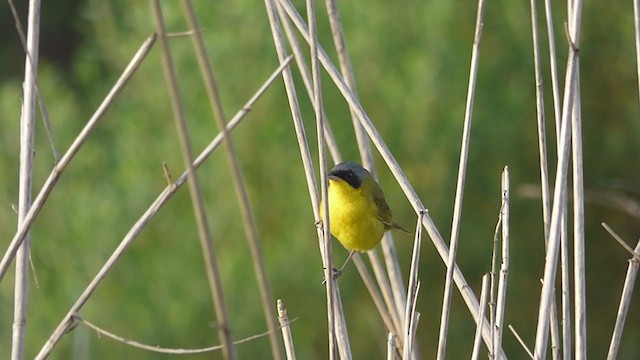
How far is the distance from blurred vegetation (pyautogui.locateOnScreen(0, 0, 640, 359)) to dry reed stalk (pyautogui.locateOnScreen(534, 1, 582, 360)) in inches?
108

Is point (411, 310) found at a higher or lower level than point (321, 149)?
lower

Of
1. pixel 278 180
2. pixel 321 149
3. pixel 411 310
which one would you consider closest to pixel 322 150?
pixel 321 149

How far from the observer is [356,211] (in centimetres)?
370

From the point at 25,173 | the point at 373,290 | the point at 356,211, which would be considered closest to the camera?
the point at 25,173

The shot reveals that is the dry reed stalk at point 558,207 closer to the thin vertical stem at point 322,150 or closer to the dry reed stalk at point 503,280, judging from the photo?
the dry reed stalk at point 503,280

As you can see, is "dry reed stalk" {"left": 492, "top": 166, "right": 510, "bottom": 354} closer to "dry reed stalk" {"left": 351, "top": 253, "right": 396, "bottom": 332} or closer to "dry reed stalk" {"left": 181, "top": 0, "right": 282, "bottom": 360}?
"dry reed stalk" {"left": 351, "top": 253, "right": 396, "bottom": 332}

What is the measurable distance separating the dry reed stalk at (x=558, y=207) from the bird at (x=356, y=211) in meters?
1.05

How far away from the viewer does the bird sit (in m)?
3.61

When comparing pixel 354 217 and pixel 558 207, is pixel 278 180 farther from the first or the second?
pixel 558 207

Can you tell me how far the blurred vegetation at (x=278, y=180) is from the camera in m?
5.50

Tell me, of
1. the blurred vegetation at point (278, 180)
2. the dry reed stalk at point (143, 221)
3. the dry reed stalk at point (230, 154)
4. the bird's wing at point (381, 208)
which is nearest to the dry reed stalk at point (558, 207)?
the dry reed stalk at point (143, 221)

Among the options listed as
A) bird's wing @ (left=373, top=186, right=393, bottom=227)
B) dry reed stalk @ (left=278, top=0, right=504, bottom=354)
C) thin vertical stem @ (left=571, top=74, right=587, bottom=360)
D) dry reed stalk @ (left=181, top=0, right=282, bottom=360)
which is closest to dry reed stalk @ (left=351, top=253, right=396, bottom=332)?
dry reed stalk @ (left=278, top=0, right=504, bottom=354)

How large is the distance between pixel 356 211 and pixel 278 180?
197cm

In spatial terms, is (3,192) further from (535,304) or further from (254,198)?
(535,304)
